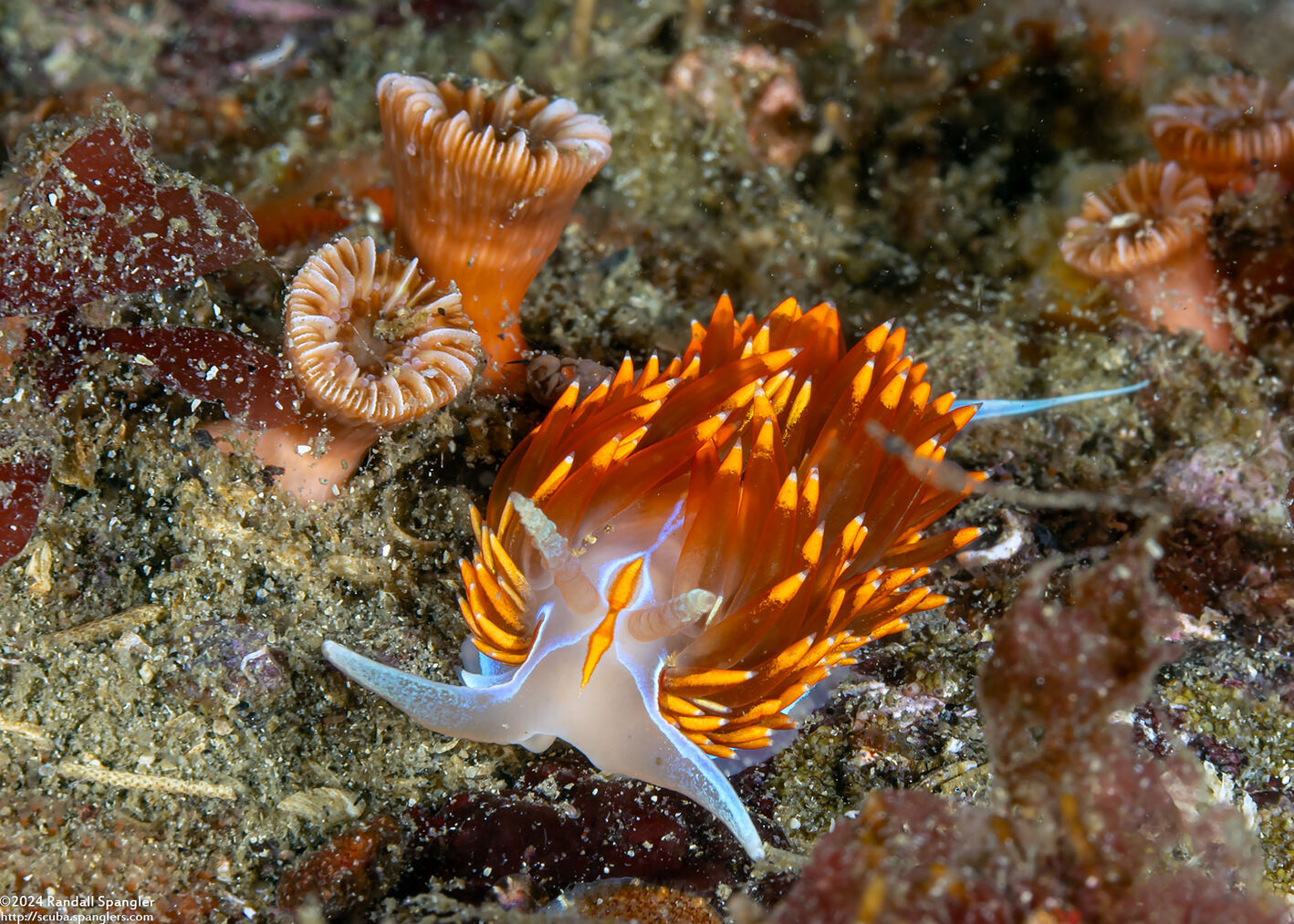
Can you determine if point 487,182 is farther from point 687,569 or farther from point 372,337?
point 687,569

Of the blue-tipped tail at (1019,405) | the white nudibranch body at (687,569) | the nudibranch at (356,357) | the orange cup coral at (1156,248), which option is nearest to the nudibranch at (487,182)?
Answer: the nudibranch at (356,357)

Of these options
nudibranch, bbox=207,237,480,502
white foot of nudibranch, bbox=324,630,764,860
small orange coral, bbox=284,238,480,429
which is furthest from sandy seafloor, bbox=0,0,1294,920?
small orange coral, bbox=284,238,480,429

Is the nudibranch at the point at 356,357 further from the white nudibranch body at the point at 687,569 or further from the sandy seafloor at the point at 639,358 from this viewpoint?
the white nudibranch body at the point at 687,569

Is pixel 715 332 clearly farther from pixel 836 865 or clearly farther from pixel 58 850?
pixel 58 850

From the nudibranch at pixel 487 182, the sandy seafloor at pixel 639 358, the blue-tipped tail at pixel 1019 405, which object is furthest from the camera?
the blue-tipped tail at pixel 1019 405

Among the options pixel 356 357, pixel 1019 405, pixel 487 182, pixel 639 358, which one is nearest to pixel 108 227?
pixel 356 357

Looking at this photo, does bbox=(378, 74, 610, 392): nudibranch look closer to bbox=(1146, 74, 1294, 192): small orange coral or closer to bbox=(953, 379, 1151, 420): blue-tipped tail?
bbox=(953, 379, 1151, 420): blue-tipped tail
